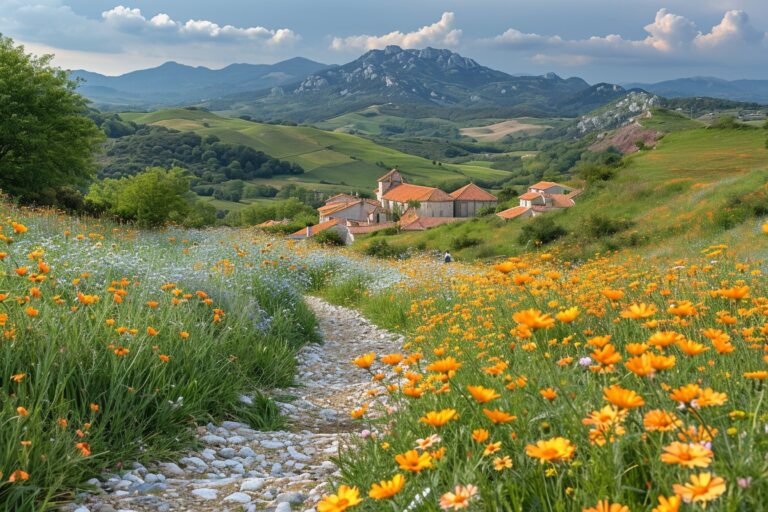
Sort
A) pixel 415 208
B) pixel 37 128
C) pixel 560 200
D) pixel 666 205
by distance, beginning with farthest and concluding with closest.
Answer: pixel 415 208
pixel 560 200
pixel 666 205
pixel 37 128

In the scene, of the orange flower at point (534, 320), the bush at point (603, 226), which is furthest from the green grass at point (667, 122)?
the orange flower at point (534, 320)

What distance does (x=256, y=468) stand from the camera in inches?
194

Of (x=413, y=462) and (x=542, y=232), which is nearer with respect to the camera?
(x=413, y=462)

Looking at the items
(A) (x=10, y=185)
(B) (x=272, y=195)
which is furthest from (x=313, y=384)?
(B) (x=272, y=195)

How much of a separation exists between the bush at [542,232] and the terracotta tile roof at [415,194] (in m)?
53.8

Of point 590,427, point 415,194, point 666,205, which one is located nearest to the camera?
point 590,427

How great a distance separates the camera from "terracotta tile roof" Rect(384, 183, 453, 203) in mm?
93975

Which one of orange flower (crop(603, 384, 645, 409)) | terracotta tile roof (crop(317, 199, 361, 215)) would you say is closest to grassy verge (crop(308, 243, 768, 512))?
orange flower (crop(603, 384, 645, 409))

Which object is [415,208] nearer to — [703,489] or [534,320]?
[534,320]

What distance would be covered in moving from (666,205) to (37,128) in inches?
1385

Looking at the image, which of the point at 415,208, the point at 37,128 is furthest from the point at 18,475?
the point at 415,208

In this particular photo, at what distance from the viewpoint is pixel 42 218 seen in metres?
14.6

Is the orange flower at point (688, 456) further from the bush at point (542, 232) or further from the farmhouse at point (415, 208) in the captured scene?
the farmhouse at point (415, 208)

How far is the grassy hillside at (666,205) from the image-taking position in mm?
28188
